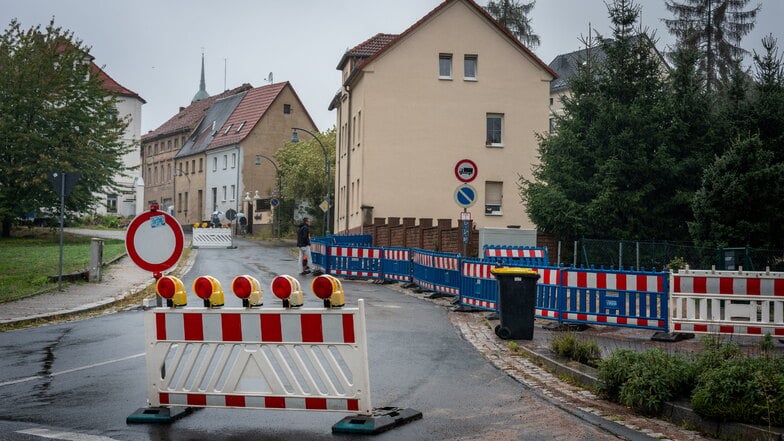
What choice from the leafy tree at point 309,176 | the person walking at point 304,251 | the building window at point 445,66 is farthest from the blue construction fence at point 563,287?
the leafy tree at point 309,176

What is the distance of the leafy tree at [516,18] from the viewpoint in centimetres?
5872

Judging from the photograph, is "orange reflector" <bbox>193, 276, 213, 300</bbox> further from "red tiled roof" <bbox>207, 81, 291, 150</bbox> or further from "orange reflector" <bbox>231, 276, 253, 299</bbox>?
"red tiled roof" <bbox>207, 81, 291, 150</bbox>

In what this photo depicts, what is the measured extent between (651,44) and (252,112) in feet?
→ 213

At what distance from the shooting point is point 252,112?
94625mm

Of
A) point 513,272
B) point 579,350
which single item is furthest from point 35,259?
point 579,350

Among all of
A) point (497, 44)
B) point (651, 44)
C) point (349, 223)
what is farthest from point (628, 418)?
point (349, 223)

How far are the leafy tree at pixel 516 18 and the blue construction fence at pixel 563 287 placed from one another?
33624mm

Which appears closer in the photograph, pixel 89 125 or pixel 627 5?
pixel 627 5

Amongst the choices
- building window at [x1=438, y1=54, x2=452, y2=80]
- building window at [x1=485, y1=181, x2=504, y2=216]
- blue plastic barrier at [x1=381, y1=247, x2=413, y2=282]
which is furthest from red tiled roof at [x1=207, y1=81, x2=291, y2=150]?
blue plastic barrier at [x1=381, y1=247, x2=413, y2=282]

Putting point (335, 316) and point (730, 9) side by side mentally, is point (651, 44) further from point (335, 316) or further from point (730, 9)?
point (335, 316)

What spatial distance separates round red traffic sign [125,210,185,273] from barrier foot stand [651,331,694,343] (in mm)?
8666

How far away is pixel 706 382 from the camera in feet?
27.1

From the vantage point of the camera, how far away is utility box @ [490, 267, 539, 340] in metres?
14.9

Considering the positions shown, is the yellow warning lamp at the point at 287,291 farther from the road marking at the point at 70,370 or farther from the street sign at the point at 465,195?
the street sign at the point at 465,195
